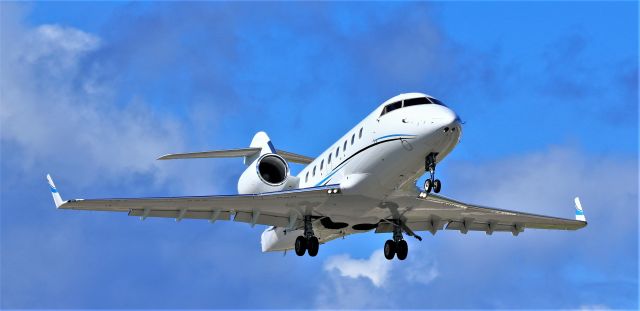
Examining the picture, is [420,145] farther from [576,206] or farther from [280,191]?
[576,206]

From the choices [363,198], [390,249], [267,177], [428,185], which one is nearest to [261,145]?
[267,177]

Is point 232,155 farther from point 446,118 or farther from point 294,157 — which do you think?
point 446,118

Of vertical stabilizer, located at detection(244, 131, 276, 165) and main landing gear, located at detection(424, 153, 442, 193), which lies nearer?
main landing gear, located at detection(424, 153, 442, 193)

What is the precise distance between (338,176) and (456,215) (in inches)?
230

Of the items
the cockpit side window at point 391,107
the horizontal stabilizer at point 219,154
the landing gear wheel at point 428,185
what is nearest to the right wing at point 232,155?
the horizontal stabilizer at point 219,154

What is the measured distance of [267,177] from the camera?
3441cm

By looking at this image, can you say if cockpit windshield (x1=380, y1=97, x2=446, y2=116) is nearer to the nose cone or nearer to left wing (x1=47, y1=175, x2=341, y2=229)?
the nose cone

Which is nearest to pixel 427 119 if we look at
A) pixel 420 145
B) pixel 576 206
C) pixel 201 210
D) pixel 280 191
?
pixel 420 145

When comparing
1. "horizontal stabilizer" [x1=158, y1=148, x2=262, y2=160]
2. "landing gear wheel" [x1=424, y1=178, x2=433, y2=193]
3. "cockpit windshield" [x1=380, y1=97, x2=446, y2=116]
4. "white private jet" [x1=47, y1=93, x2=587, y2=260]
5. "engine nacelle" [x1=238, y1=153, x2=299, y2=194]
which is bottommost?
"landing gear wheel" [x1=424, y1=178, x2=433, y2=193]

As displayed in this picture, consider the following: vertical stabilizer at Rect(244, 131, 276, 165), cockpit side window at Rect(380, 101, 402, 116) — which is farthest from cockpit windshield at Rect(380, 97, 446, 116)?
vertical stabilizer at Rect(244, 131, 276, 165)

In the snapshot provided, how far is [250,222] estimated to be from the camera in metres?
34.0

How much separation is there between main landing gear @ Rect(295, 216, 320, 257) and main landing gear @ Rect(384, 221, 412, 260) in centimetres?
217

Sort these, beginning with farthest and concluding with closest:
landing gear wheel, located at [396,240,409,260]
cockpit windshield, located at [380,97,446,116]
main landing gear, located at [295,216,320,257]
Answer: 1. landing gear wheel, located at [396,240,409,260]
2. main landing gear, located at [295,216,320,257]
3. cockpit windshield, located at [380,97,446,116]

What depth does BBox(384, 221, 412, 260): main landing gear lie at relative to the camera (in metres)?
33.8
